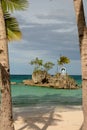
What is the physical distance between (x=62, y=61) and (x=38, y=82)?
7197 millimetres

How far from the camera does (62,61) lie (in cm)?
7362

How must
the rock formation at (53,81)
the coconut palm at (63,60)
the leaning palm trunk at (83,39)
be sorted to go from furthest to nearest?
the coconut palm at (63,60), the rock formation at (53,81), the leaning palm trunk at (83,39)

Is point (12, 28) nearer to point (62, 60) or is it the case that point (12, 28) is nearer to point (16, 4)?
point (16, 4)

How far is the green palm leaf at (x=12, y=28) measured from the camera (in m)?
12.5

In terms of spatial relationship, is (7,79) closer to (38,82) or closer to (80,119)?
(80,119)

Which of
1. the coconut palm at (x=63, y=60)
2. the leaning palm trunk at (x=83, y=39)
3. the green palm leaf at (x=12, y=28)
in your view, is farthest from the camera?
the coconut palm at (x=63, y=60)

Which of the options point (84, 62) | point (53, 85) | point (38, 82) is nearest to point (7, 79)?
point (84, 62)

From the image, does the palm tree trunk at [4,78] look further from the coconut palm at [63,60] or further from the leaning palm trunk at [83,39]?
the coconut palm at [63,60]

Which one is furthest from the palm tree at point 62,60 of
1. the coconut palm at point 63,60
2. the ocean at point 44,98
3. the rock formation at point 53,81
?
the ocean at point 44,98

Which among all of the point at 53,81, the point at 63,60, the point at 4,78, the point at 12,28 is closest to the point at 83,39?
the point at 4,78

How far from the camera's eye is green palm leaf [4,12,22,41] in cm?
1255

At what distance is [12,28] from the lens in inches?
498

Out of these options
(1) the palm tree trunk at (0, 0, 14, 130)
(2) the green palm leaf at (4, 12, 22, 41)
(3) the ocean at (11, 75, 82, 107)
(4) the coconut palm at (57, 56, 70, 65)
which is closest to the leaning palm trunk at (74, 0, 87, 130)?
(1) the palm tree trunk at (0, 0, 14, 130)

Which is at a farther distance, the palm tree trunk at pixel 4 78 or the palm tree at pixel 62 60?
the palm tree at pixel 62 60
